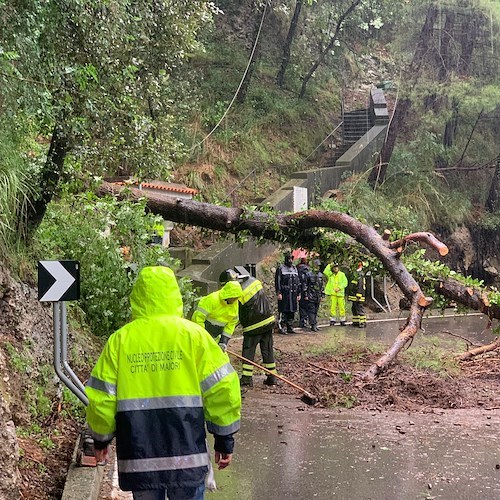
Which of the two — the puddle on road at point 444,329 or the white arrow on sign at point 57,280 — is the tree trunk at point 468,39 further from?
the white arrow on sign at point 57,280

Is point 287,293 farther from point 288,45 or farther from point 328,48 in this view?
point 328,48

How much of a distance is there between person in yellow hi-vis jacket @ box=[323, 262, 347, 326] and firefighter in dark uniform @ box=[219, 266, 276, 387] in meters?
6.72

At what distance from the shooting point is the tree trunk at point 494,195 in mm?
25766

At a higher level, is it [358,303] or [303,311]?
[358,303]

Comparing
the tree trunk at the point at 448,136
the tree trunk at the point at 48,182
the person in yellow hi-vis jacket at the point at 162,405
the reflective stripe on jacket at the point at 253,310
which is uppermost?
the tree trunk at the point at 448,136

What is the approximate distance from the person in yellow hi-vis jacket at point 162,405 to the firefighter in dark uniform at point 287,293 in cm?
1173

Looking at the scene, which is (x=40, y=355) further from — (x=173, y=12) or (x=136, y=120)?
(x=173, y=12)

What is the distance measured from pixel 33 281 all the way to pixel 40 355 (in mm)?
1050

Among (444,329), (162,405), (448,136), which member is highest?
(448,136)

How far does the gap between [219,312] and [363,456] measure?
3126 millimetres

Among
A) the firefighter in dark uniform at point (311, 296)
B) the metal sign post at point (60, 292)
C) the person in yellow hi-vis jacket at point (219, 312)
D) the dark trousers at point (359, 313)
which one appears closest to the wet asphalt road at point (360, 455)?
the metal sign post at point (60, 292)

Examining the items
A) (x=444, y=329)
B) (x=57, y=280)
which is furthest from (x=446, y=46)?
(x=57, y=280)

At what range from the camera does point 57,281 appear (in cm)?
543

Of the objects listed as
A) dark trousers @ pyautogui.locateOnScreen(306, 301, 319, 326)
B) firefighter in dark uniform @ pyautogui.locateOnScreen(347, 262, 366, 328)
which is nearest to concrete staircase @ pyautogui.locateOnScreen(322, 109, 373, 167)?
firefighter in dark uniform @ pyautogui.locateOnScreen(347, 262, 366, 328)
